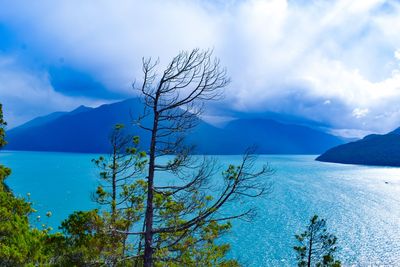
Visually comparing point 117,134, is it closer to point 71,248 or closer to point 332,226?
point 71,248

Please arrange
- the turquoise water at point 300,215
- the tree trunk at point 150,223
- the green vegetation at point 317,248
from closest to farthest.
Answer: the tree trunk at point 150,223 → the green vegetation at point 317,248 → the turquoise water at point 300,215

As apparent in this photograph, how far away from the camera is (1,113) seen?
637 inches

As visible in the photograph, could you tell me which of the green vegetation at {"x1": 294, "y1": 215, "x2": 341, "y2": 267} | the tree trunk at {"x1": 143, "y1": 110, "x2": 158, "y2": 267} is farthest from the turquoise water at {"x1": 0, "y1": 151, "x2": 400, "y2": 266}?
the tree trunk at {"x1": 143, "y1": 110, "x2": 158, "y2": 267}

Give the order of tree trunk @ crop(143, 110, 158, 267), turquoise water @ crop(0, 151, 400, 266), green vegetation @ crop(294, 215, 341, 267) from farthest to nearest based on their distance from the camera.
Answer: turquoise water @ crop(0, 151, 400, 266), green vegetation @ crop(294, 215, 341, 267), tree trunk @ crop(143, 110, 158, 267)

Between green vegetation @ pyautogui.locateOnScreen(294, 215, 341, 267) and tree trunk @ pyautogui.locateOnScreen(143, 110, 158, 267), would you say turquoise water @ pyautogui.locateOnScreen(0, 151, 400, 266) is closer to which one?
green vegetation @ pyautogui.locateOnScreen(294, 215, 341, 267)

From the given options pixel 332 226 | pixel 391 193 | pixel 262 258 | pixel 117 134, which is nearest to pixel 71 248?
pixel 117 134

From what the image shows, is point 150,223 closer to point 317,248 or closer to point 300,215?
point 317,248

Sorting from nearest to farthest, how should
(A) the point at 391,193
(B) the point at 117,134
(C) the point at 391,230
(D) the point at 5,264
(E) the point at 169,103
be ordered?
(E) the point at 169,103
(D) the point at 5,264
(B) the point at 117,134
(C) the point at 391,230
(A) the point at 391,193

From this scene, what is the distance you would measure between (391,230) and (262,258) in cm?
3007

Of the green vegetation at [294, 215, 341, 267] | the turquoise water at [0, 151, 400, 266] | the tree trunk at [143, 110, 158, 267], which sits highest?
the tree trunk at [143, 110, 158, 267]

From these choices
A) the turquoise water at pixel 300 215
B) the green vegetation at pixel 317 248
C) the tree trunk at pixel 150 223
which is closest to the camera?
the tree trunk at pixel 150 223

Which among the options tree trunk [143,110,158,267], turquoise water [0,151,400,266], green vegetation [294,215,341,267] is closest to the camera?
tree trunk [143,110,158,267]

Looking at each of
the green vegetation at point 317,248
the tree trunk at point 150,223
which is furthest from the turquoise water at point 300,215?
the tree trunk at point 150,223

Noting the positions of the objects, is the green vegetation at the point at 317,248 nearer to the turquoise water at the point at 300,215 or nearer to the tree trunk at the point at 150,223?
the turquoise water at the point at 300,215
